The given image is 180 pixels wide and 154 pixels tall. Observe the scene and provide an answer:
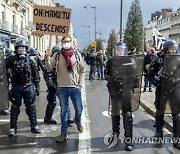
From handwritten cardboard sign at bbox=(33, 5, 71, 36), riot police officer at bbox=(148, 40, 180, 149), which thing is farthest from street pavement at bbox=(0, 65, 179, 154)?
handwritten cardboard sign at bbox=(33, 5, 71, 36)

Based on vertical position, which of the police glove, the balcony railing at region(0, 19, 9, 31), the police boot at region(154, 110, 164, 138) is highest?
the balcony railing at region(0, 19, 9, 31)

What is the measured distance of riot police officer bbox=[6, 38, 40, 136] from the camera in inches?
239

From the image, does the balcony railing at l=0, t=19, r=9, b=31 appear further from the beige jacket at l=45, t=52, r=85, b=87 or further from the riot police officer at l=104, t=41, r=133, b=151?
the riot police officer at l=104, t=41, r=133, b=151

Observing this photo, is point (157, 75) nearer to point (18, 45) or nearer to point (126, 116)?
point (126, 116)

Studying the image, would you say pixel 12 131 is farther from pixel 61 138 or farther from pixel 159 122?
pixel 159 122

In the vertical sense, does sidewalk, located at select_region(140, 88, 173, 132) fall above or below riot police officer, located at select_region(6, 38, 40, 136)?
below

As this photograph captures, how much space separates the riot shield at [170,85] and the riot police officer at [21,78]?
2.32m

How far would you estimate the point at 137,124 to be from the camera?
7.39 m

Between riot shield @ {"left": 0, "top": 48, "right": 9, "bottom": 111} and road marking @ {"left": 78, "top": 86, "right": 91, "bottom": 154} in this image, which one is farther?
riot shield @ {"left": 0, "top": 48, "right": 9, "bottom": 111}

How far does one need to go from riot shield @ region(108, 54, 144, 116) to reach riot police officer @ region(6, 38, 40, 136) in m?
1.53

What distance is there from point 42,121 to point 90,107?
2.27m

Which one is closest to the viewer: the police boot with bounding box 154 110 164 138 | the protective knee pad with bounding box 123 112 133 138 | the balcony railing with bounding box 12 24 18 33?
the protective knee pad with bounding box 123 112 133 138

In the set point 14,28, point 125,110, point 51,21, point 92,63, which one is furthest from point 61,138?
point 14,28

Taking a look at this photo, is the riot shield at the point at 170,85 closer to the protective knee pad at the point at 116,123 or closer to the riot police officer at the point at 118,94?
the riot police officer at the point at 118,94
